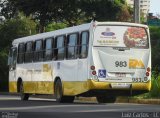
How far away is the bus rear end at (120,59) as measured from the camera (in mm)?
24703

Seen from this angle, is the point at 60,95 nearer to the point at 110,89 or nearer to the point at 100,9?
the point at 110,89

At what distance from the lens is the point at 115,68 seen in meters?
24.9

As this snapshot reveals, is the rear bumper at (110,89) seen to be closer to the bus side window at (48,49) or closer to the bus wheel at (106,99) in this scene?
the bus wheel at (106,99)

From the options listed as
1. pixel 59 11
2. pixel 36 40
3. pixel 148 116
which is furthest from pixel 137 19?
pixel 59 11

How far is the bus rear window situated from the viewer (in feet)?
81.5

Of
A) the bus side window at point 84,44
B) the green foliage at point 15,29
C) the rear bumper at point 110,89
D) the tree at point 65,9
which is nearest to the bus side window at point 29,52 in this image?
the bus side window at point 84,44

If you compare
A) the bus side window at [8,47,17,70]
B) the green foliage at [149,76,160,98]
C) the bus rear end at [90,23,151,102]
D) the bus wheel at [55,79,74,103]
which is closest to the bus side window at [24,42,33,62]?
the bus side window at [8,47,17,70]

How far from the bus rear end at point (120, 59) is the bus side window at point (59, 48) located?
2702 millimetres

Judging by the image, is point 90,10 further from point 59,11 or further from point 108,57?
point 108,57

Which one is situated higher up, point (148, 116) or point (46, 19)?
point (46, 19)

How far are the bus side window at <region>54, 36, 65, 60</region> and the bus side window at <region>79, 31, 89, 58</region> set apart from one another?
178 cm

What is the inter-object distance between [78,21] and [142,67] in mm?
31472

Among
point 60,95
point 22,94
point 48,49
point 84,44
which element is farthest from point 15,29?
point 84,44

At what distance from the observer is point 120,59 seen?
82.0ft
